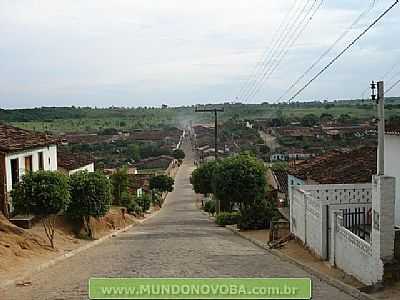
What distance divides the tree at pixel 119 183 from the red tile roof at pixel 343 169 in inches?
462

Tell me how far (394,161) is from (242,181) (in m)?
15.6

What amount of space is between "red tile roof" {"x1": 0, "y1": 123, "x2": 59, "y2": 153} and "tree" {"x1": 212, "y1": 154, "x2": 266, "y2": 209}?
9.66m

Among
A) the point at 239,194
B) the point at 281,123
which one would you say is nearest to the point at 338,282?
the point at 239,194

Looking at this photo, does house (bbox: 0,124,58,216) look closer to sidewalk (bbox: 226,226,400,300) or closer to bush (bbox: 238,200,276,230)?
sidewalk (bbox: 226,226,400,300)

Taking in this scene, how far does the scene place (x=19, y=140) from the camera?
27109mm

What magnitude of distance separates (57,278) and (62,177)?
7.58 m

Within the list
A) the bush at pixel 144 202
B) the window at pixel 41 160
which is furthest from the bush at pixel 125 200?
the window at pixel 41 160

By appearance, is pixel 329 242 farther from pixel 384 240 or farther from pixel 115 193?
pixel 115 193

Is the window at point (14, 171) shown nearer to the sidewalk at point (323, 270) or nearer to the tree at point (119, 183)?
the sidewalk at point (323, 270)

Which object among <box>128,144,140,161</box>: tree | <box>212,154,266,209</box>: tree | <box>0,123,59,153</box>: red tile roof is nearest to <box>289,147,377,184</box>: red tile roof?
<box>212,154,266,209</box>: tree

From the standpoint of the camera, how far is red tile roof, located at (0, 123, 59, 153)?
24.9 m

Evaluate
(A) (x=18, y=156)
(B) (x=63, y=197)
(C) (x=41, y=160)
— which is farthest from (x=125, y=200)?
(B) (x=63, y=197)

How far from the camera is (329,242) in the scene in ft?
52.5

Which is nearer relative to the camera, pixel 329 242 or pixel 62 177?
pixel 329 242
